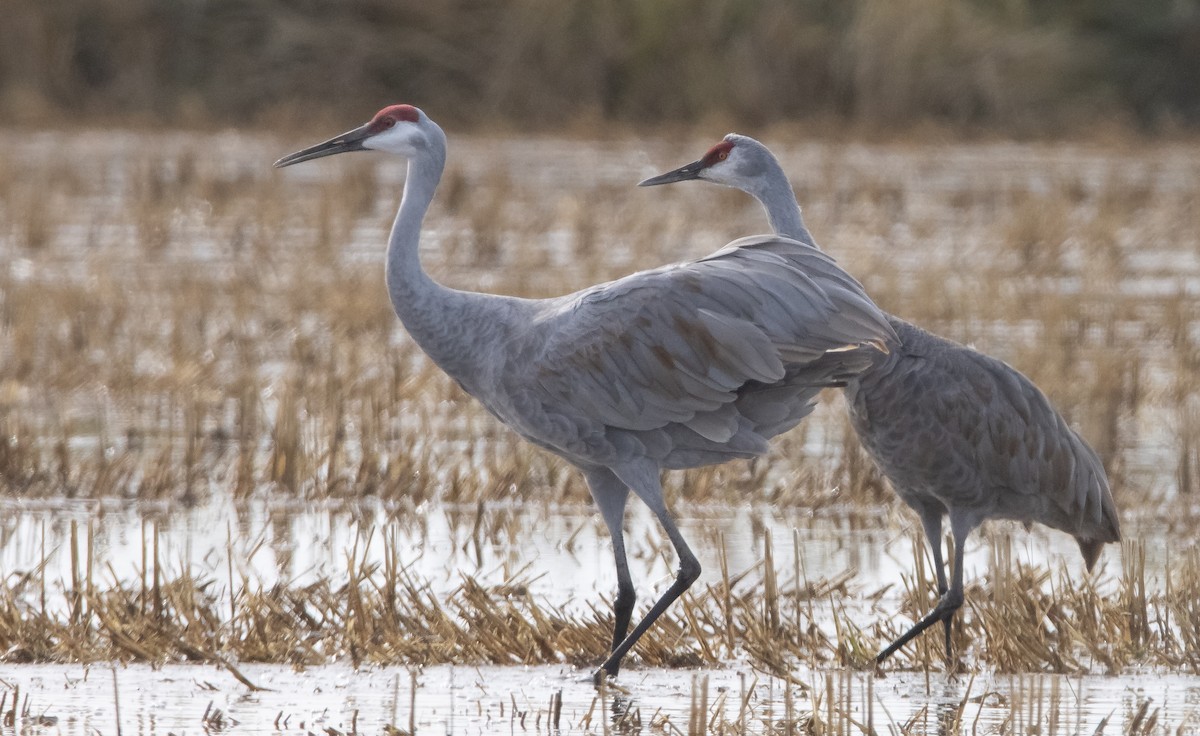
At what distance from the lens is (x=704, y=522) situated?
243 inches

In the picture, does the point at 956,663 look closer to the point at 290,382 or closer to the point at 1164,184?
the point at 290,382

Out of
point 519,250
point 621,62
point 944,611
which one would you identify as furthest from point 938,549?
point 621,62

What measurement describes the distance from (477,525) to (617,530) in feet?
3.89

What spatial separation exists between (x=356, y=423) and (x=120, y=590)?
9.36 ft

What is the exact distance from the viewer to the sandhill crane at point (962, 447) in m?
4.73

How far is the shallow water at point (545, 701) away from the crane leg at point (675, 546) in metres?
0.08

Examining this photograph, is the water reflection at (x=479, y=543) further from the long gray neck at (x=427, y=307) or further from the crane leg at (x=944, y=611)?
the long gray neck at (x=427, y=307)

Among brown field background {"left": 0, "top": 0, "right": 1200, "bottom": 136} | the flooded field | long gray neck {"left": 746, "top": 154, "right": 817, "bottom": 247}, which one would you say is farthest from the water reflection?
brown field background {"left": 0, "top": 0, "right": 1200, "bottom": 136}

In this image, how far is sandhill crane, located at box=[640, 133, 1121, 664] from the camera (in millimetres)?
4727

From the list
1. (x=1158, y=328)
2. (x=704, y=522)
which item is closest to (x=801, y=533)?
(x=704, y=522)

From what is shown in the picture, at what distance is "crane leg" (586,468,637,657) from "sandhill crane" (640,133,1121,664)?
0.61m

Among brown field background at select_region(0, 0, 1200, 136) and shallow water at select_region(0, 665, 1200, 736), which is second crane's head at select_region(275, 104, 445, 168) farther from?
brown field background at select_region(0, 0, 1200, 136)

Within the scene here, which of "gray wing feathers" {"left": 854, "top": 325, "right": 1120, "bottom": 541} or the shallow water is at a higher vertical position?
"gray wing feathers" {"left": 854, "top": 325, "right": 1120, "bottom": 541}

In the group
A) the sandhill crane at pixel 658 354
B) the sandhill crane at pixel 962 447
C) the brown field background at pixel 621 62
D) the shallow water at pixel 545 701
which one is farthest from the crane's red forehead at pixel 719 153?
the brown field background at pixel 621 62
